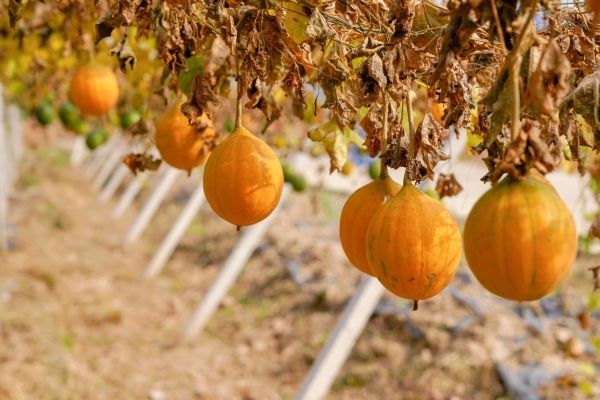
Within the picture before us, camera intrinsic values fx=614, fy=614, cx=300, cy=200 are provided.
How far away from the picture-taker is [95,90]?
288 centimetres

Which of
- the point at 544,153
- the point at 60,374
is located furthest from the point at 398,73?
the point at 60,374

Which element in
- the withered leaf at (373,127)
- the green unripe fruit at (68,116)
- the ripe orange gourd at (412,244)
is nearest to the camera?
the ripe orange gourd at (412,244)

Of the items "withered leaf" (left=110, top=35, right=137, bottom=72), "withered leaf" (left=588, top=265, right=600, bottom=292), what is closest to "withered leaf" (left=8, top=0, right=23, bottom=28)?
"withered leaf" (left=110, top=35, right=137, bottom=72)

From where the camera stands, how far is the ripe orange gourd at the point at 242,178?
125cm

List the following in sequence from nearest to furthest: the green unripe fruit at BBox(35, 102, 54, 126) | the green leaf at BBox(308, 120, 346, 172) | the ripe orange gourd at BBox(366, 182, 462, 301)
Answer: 1. the ripe orange gourd at BBox(366, 182, 462, 301)
2. the green leaf at BBox(308, 120, 346, 172)
3. the green unripe fruit at BBox(35, 102, 54, 126)

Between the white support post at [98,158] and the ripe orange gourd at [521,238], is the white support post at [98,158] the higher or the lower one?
the lower one

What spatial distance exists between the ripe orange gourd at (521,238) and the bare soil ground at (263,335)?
310 cm

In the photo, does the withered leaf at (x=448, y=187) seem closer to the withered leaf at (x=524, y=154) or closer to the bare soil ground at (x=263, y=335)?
the withered leaf at (x=524, y=154)

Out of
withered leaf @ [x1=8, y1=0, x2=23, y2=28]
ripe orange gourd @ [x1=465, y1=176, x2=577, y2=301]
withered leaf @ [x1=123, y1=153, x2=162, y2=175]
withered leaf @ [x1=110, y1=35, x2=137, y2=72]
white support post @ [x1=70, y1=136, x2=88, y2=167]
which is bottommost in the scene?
white support post @ [x1=70, y1=136, x2=88, y2=167]

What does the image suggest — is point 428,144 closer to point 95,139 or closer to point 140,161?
point 140,161

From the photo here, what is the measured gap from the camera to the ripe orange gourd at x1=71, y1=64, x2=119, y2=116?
2.88 meters

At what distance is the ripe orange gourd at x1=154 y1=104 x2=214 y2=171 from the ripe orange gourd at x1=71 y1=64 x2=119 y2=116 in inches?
51.4

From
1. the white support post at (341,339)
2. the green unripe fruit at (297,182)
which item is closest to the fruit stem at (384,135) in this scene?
the white support post at (341,339)

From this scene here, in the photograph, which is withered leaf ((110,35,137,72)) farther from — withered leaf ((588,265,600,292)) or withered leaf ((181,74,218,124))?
withered leaf ((588,265,600,292))
